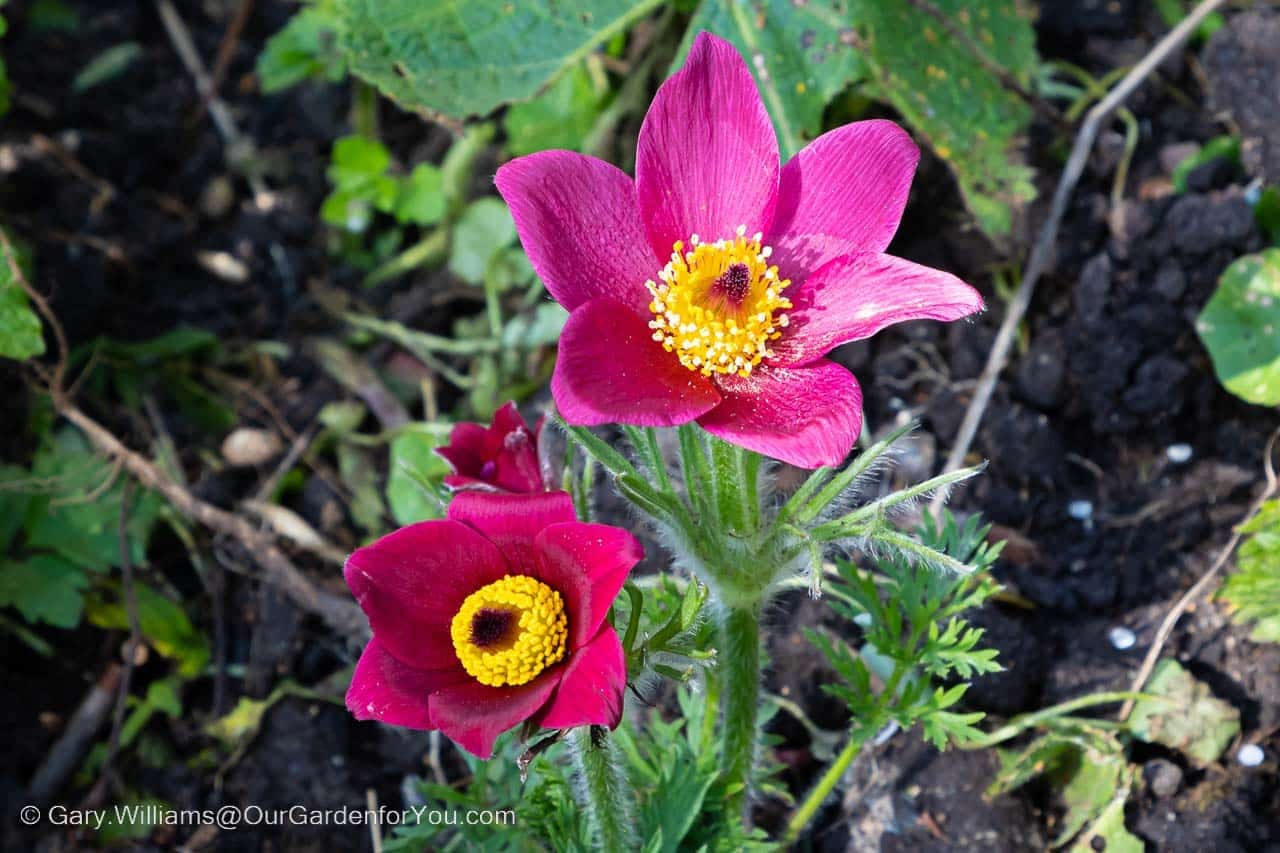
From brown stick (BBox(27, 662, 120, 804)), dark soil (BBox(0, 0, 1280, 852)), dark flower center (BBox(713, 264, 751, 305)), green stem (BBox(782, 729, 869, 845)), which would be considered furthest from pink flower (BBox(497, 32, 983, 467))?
brown stick (BBox(27, 662, 120, 804))

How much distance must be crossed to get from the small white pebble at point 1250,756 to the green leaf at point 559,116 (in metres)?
1.97

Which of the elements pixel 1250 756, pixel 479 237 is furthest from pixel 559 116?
pixel 1250 756

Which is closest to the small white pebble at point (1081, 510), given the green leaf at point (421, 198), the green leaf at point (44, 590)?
the green leaf at point (421, 198)

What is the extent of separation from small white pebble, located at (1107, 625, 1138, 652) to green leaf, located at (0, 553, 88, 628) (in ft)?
6.88

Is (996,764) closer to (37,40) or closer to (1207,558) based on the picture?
(1207,558)

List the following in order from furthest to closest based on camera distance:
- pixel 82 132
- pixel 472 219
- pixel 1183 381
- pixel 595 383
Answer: pixel 82 132 < pixel 472 219 < pixel 1183 381 < pixel 595 383

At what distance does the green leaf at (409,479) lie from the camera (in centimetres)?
260

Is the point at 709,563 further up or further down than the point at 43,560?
further up

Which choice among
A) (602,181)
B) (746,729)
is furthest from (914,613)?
(602,181)

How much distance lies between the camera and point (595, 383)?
1462 mm

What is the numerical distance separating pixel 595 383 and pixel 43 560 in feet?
Result: 5.50

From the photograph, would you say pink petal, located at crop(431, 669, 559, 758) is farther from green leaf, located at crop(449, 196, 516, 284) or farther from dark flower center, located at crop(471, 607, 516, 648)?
green leaf, located at crop(449, 196, 516, 284)

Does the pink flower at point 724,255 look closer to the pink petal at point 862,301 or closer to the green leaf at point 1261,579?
the pink petal at point 862,301

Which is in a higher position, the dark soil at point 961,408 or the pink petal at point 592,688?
the pink petal at point 592,688
